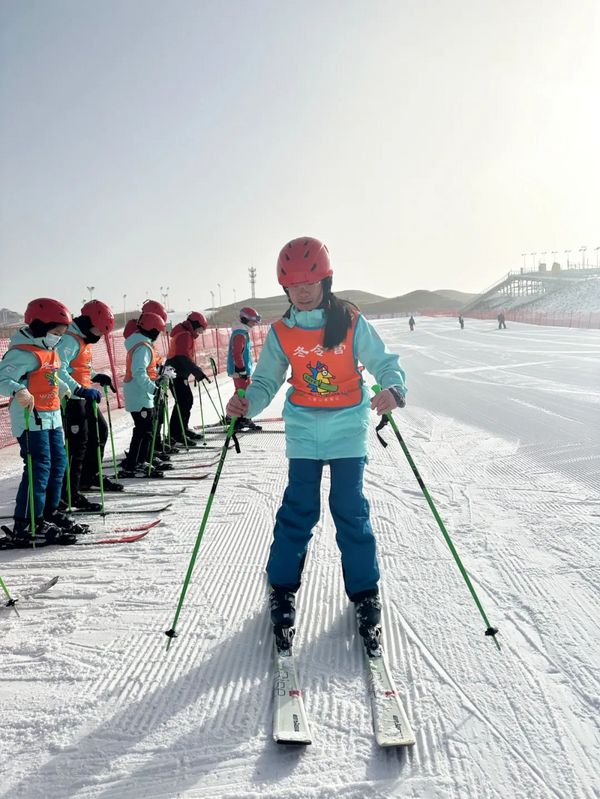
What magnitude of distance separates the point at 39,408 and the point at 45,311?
72cm

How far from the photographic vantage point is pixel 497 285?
114m

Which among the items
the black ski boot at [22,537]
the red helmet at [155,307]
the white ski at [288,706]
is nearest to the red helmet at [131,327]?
the red helmet at [155,307]

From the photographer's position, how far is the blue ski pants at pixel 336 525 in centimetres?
276

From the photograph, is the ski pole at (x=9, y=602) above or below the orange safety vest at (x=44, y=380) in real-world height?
below

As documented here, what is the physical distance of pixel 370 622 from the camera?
105 inches

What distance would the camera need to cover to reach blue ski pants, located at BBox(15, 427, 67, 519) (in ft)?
14.0

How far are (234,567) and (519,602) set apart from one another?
5.58 feet

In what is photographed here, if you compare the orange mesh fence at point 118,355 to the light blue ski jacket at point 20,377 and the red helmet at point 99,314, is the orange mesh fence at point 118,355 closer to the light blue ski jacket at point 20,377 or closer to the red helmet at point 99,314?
the red helmet at point 99,314

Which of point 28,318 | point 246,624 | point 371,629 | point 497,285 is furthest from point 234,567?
point 497,285

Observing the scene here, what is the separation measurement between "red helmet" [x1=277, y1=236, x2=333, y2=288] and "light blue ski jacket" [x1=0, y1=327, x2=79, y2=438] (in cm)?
227

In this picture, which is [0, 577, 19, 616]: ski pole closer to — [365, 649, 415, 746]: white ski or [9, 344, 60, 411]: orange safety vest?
[9, 344, 60, 411]: orange safety vest

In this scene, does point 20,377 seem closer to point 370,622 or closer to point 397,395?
point 397,395

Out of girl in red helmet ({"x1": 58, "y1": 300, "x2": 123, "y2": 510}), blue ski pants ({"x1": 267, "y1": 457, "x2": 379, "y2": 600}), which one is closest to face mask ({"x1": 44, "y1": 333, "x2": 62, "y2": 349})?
girl in red helmet ({"x1": 58, "y1": 300, "x2": 123, "y2": 510})

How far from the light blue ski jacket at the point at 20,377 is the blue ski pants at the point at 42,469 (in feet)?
0.22
